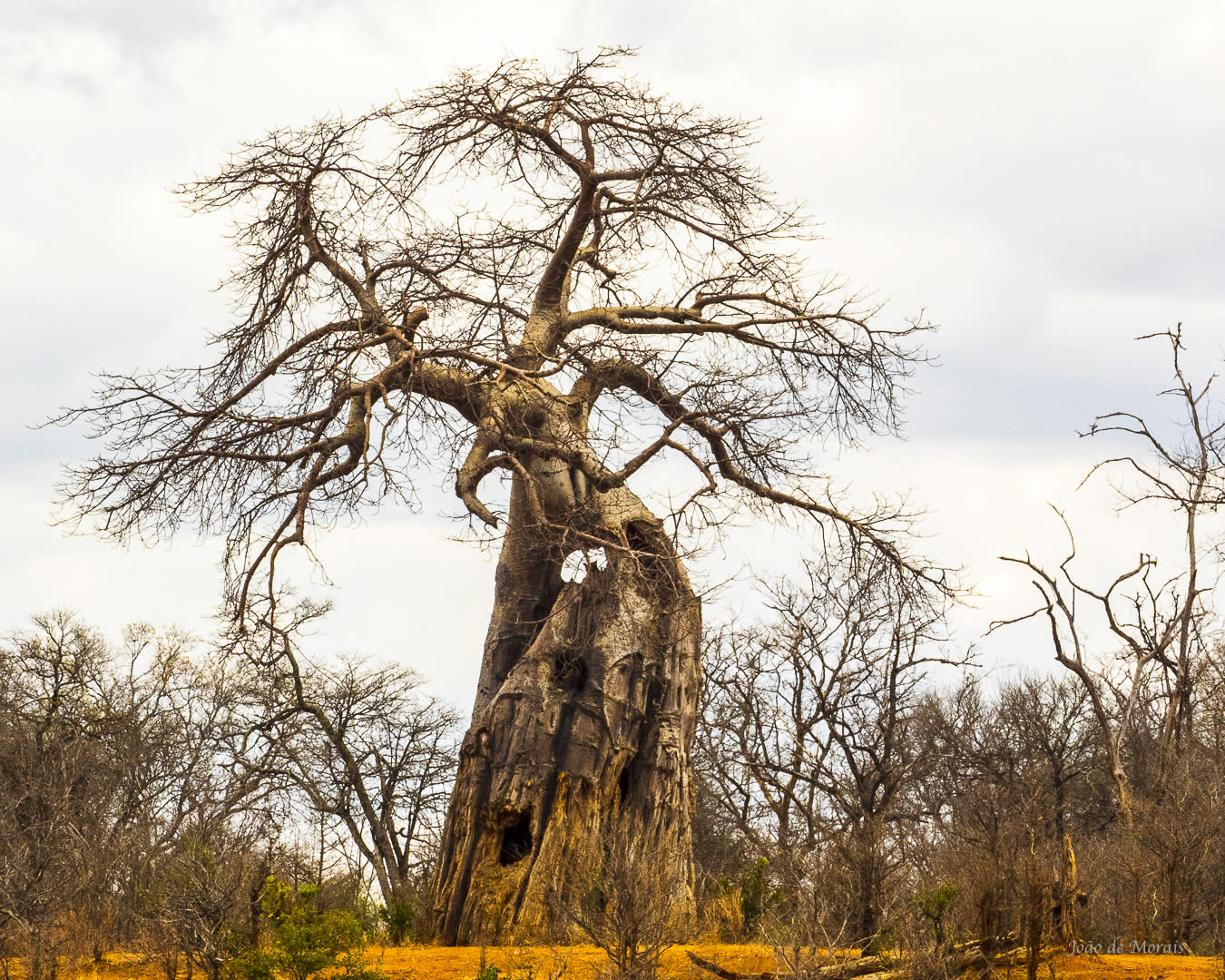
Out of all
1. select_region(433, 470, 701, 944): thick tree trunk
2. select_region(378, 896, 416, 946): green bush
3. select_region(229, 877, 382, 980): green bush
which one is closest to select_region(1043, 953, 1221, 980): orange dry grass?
select_region(433, 470, 701, 944): thick tree trunk

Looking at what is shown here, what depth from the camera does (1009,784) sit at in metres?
19.4

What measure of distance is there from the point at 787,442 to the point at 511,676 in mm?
3118

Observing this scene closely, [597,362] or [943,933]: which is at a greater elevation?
[597,362]

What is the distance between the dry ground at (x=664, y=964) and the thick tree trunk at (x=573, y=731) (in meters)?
0.65

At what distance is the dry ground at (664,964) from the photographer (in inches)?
310

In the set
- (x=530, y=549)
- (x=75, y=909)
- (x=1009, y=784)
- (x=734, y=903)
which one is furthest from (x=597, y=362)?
(x=1009, y=784)

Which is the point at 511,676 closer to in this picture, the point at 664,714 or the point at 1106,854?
the point at 664,714

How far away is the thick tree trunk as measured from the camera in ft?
33.2

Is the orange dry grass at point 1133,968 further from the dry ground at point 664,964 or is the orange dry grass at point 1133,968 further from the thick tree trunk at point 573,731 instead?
the thick tree trunk at point 573,731

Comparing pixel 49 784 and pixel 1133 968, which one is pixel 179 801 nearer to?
pixel 49 784

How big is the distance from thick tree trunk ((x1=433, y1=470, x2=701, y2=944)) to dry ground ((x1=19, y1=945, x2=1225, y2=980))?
65 centimetres

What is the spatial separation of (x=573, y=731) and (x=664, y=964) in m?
2.63

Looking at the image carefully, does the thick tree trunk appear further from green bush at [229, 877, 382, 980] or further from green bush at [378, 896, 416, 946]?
green bush at [229, 877, 382, 980]

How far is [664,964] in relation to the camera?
8.21 meters
